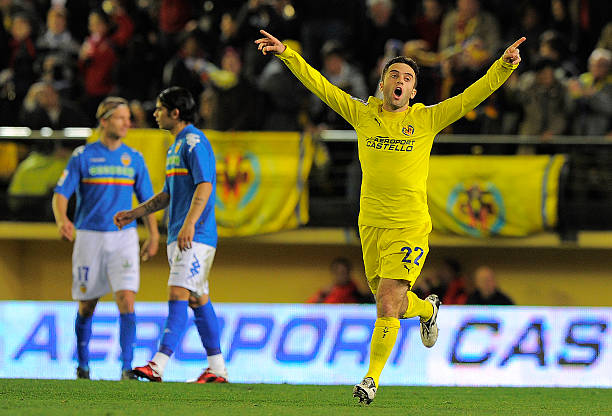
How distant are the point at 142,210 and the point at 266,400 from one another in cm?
198

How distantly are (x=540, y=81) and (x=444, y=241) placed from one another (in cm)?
213

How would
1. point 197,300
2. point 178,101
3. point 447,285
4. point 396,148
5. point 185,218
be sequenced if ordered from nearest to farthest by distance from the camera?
point 396,148 < point 185,218 < point 197,300 < point 178,101 < point 447,285

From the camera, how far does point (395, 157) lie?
6695 millimetres

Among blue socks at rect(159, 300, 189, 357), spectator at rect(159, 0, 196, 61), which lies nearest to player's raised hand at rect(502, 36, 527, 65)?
blue socks at rect(159, 300, 189, 357)

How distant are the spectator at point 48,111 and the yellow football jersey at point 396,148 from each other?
6.94m

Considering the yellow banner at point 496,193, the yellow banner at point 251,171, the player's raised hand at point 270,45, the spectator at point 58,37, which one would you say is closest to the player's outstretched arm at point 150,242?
the player's raised hand at point 270,45

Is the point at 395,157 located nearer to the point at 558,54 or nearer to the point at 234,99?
the point at 234,99

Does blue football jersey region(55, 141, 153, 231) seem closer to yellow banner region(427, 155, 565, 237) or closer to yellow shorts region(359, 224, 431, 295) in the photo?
yellow shorts region(359, 224, 431, 295)

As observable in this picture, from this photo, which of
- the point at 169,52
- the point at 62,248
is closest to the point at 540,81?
the point at 169,52

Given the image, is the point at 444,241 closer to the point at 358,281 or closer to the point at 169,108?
the point at 358,281

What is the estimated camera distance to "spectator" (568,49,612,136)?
462 inches

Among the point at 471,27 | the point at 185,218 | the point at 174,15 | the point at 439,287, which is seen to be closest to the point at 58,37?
the point at 174,15

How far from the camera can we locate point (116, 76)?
13.5 m

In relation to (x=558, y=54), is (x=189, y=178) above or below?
below
